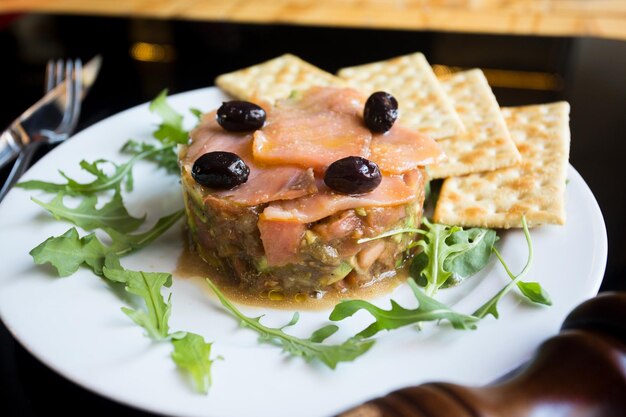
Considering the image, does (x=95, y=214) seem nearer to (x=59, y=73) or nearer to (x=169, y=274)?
(x=169, y=274)

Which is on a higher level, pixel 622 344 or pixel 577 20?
pixel 622 344

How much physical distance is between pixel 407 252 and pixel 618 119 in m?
1.59

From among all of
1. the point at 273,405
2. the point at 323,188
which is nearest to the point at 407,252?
the point at 323,188

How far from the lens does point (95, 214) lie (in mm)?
2957

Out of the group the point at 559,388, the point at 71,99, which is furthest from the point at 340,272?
the point at 71,99

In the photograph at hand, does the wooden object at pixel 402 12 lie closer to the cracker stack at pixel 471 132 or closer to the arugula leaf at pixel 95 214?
the cracker stack at pixel 471 132

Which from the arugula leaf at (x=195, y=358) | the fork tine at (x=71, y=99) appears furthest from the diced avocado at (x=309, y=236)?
the fork tine at (x=71, y=99)

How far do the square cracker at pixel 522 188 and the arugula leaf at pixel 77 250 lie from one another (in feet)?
4.10

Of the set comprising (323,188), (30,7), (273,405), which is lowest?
(30,7)

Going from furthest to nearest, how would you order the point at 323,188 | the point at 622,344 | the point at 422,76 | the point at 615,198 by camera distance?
the point at 422,76
the point at 615,198
the point at 323,188
the point at 622,344

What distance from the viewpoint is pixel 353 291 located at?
9.03ft

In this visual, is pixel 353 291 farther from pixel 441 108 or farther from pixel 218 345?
pixel 441 108

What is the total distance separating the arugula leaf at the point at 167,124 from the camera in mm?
3486

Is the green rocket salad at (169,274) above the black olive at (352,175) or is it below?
below
